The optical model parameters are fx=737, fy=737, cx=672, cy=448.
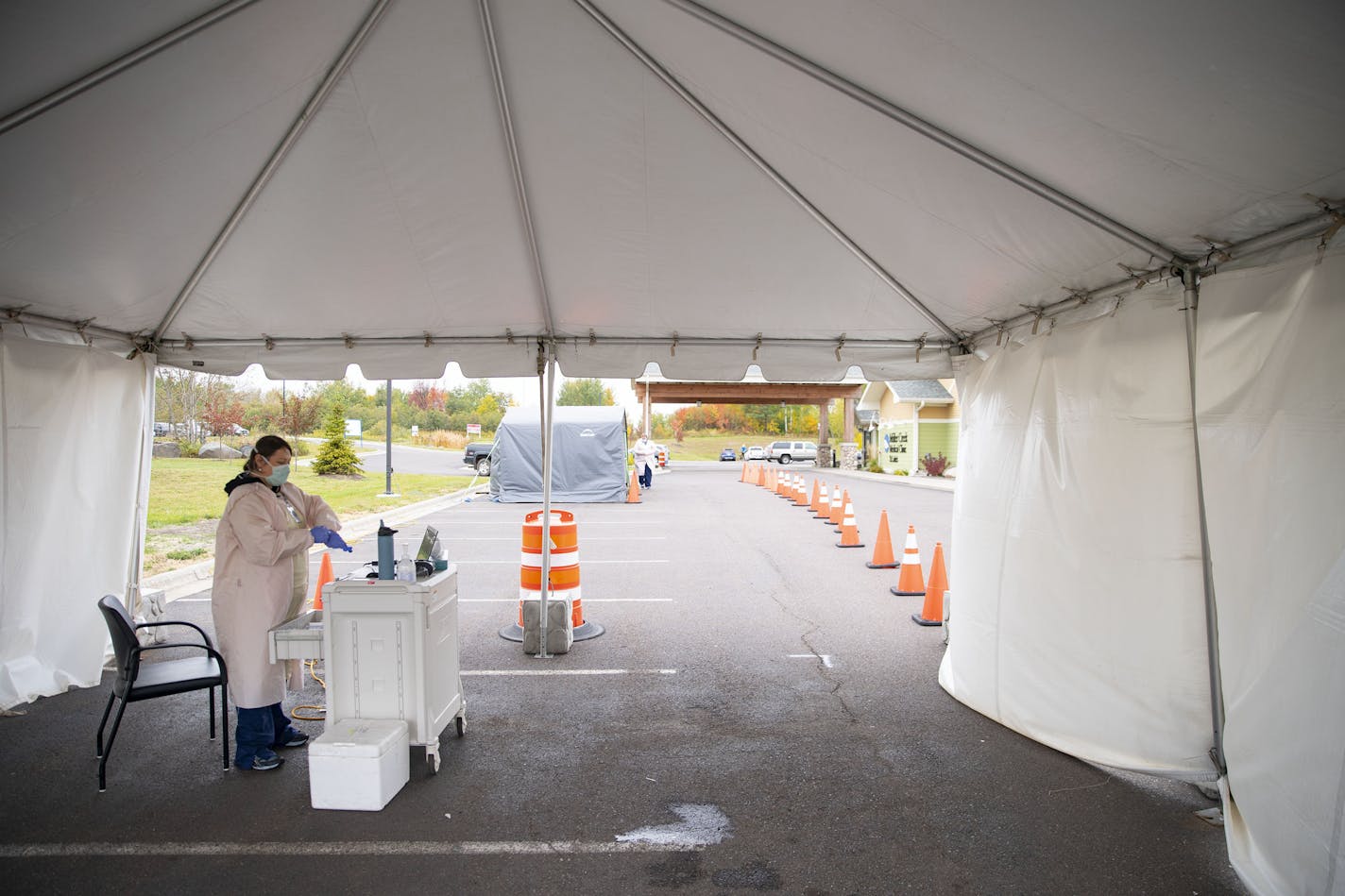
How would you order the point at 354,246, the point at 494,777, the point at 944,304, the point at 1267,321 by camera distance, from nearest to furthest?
1. the point at 1267,321
2. the point at 494,777
3. the point at 354,246
4. the point at 944,304

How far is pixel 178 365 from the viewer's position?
6.57m

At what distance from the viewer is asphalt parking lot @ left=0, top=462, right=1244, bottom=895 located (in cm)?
330

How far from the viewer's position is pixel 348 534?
45.2 ft

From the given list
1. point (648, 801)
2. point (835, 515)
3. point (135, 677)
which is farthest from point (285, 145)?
point (835, 515)

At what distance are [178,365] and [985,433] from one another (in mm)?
6849

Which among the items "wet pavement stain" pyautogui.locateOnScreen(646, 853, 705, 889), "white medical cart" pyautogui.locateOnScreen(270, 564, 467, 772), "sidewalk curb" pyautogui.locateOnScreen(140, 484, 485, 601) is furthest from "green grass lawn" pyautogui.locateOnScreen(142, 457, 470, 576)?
"wet pavement stain" pyautogui.locateOnScreen(646, 853, 705, 889)

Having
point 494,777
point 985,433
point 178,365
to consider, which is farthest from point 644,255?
point 178,365

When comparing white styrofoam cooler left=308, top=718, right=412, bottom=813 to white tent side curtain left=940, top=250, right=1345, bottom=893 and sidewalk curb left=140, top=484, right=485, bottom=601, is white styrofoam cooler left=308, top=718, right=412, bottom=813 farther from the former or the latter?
white tent side curtain left=940, top=250, right=1345, bottom=893

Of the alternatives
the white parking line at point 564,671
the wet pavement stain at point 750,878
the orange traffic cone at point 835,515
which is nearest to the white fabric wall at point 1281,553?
the wet pavement stain at point 750,878

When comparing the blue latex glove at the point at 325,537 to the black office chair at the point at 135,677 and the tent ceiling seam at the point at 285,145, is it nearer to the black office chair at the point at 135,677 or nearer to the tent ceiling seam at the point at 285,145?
the black office chair at the point at 135,677

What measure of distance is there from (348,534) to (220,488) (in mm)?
10120

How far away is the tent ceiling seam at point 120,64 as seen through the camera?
311 centimetres

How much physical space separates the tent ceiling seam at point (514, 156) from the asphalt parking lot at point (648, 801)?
10.1 ft

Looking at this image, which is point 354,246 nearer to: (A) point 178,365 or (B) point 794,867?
(A) point 178,365
